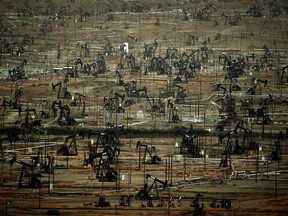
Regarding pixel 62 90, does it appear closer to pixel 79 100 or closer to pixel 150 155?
pixel 79 100

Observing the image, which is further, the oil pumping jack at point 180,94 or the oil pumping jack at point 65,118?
the oil pumping jack at point 180,94

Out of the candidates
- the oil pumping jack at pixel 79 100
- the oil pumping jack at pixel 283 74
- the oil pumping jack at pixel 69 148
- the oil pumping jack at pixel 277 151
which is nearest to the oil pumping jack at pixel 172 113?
the oil pumping jack at pixel 79 100

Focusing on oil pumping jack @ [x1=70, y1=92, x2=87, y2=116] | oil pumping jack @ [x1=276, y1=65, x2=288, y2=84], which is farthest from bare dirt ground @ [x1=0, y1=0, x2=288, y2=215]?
oil pumping jack @ [x1=70, y1=92, x2=87, y2=116]

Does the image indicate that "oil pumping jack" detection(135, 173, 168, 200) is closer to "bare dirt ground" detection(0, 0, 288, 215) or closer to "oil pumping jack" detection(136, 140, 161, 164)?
"bare dirt ground" detection(0, 0, 288, 215)

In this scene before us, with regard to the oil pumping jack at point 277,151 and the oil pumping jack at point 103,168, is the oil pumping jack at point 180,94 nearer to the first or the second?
the oil pumping jack at point 277,151

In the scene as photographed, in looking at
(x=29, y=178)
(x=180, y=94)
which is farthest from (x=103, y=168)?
(x=180, y=94)

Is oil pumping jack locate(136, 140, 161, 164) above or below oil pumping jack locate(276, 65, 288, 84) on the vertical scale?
below

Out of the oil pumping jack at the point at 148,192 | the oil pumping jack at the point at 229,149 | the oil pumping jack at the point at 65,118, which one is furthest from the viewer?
the oil pumping jack at the point at 65,118

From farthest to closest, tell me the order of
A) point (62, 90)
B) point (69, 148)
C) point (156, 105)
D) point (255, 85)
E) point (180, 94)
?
point (255, 85), point (62, 90), point (180, 94), point (156, 105), point (69, 148)

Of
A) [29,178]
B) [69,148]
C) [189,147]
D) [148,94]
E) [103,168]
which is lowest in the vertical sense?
[29,178]
